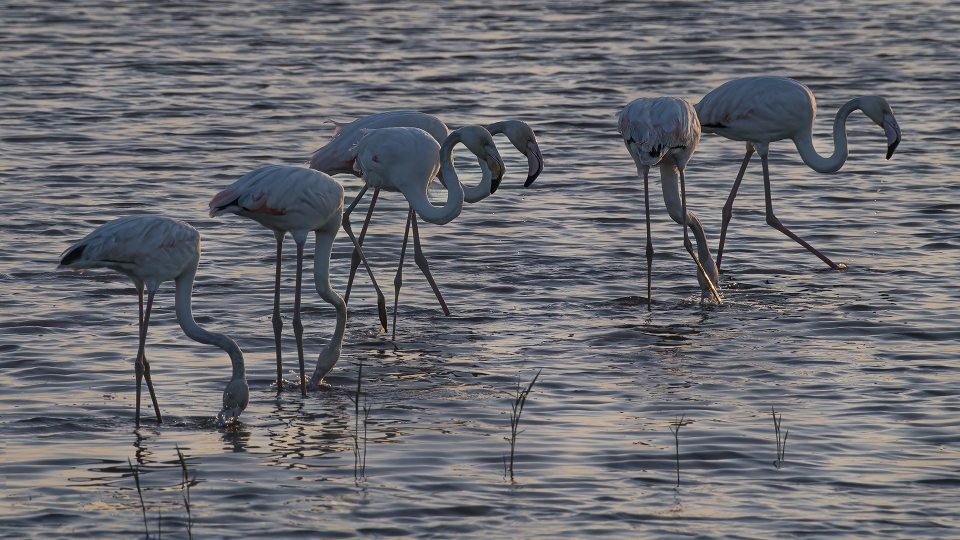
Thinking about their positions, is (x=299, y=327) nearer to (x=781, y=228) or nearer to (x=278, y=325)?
(x=278, y=325)

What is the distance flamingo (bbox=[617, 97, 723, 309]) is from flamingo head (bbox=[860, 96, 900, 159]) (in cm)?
143

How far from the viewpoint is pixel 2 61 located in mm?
16922

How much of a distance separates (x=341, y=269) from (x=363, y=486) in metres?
4.07

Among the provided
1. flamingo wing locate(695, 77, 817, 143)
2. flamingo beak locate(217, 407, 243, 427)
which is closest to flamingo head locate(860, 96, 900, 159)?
flamingo wing locate(695, 77, 817, 143)

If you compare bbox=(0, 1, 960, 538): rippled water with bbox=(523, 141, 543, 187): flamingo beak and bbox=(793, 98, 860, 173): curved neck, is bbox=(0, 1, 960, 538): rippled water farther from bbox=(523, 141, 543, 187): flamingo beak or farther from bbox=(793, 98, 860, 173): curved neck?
bbox=(523, 141, 543, 187): flamingo beak

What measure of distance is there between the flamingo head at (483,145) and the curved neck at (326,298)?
1.01m

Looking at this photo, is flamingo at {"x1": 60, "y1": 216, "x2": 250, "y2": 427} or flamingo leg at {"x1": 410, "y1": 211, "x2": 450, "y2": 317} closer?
flamingo at {"x1": 60, "y1": 216, "x2": 250, "y2": 427}

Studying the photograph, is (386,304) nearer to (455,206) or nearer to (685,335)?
(455,206)

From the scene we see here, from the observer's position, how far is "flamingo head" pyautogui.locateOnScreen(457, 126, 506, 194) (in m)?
7.89

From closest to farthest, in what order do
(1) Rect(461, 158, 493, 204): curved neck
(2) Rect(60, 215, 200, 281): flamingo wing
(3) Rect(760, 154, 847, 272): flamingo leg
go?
(2) Rect(60, 215, 200, 281): flamingo wing, (1) Rect(461, 158, 493, 204): curved neck, (3) Rect(760, 154, 847, 272): flamingo leg

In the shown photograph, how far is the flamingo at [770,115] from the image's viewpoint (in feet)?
32.3

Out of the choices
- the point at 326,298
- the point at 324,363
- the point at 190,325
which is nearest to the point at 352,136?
the point at 326,298

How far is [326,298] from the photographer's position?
7.41 metres

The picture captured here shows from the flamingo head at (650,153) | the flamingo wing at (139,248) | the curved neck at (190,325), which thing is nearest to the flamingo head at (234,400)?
the curved neck at (190,325)
